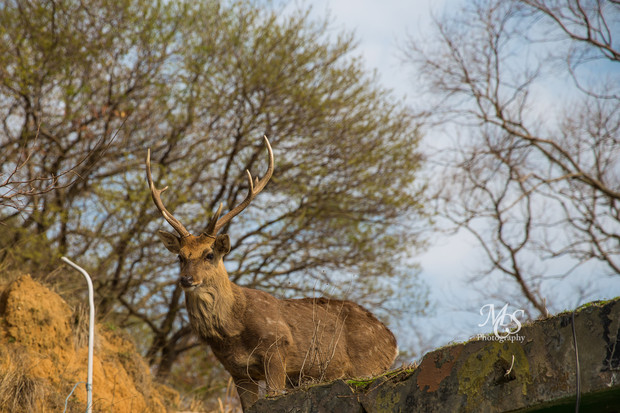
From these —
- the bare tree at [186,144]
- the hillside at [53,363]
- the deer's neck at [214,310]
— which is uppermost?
the bare tree at [186,144]

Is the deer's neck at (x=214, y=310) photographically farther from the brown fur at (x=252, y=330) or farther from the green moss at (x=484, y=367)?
the green moss at (x=484, y=367)

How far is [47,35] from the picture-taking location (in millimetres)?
15781

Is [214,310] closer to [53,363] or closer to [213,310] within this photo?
[213,310]

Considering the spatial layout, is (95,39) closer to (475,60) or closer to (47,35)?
(47,35)

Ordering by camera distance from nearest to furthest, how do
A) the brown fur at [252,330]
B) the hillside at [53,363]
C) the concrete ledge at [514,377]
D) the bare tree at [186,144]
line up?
the concrete ledge at [514,377] < the brown fur at [252,330] < the hillside at [53,363] < the bare tree at [186,144]

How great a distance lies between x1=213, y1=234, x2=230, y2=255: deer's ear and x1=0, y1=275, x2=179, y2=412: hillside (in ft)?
8.94

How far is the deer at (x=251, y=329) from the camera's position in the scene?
7.90 metres

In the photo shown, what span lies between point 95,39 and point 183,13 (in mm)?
2265

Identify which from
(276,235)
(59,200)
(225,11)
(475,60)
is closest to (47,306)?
(59,200)

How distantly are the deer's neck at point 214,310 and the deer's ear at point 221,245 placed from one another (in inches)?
16.1

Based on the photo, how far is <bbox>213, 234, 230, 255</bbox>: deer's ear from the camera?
838 cm

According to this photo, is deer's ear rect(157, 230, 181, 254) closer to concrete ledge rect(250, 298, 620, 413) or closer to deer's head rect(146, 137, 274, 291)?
deer's head rect(146, 137, 274, 291)

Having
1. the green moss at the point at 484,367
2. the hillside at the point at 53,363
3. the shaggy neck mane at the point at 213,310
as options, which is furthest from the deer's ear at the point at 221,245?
the green moss at the point at 484,367

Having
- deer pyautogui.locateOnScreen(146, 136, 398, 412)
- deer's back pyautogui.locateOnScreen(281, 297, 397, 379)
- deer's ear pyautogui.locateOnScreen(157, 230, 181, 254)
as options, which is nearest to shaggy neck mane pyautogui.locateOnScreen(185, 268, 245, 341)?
deer pyautogui.locateOnScreen(146, 136, 398, 412)
